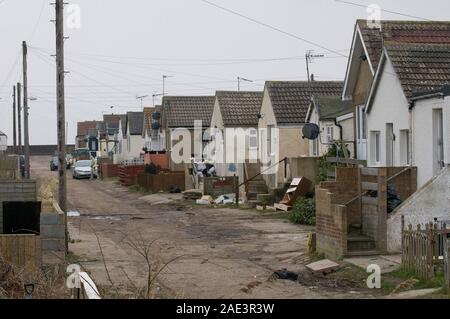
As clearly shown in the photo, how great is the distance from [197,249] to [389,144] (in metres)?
5.95

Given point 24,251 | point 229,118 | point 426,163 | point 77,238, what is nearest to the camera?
point 24,251

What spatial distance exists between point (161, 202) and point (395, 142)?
63.5 feet

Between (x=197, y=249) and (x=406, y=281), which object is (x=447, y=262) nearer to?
(x=406, y=281)

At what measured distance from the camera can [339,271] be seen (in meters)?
16.1

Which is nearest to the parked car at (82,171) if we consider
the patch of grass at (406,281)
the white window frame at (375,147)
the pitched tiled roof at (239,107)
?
the pitched tiled roof at (239,107)

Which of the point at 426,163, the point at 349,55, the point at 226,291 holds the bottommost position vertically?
the point at 226,291

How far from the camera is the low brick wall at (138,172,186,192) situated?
149ft

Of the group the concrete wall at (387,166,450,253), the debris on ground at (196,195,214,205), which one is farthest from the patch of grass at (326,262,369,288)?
the debris on ground at (196,195,214,205)

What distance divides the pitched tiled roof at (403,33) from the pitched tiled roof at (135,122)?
54382mm

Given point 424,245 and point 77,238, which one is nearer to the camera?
point 424,245

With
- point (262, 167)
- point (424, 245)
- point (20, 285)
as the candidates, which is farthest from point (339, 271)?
point (262, 167)

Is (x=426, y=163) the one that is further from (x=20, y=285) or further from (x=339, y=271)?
(x=20, y=285)

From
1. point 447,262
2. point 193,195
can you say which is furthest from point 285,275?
point 193,195

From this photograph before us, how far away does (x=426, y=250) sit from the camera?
550 inches
